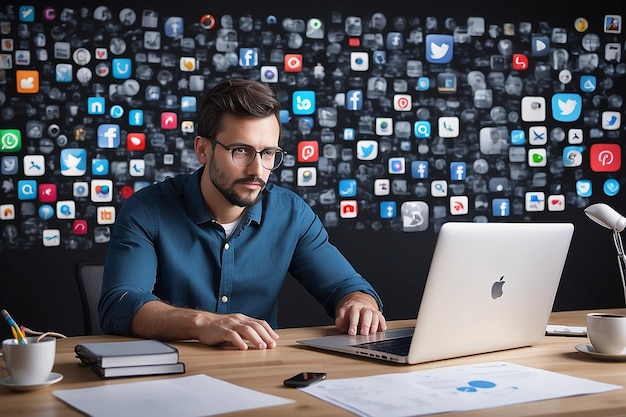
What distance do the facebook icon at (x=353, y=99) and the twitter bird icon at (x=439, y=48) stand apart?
458 millimetres

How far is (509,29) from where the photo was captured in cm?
456

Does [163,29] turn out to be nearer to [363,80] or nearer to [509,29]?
[363,80]

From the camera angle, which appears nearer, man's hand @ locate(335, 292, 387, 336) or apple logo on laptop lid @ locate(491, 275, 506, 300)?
apple logo on laptop lid @ locate(491, 275, 506, 300)

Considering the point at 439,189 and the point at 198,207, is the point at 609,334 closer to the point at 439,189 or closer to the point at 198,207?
the point at 198,207

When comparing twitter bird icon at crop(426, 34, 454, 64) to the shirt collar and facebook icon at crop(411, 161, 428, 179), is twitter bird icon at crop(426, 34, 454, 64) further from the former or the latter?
the shirt collar

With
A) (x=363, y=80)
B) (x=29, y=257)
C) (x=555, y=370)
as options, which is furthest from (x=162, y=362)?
(x=363, y=80)

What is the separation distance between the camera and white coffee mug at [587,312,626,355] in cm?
166

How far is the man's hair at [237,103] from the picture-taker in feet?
7.84

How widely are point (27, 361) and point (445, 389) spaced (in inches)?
28.7

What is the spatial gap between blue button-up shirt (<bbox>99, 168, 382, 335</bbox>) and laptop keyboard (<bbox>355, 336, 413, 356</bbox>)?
0.56m

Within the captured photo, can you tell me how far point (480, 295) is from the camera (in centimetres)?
Answer: 166

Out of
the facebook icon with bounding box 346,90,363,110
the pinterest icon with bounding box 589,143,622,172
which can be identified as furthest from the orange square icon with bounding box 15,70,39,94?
the pinterest icon with bounding box 589,143,622,172

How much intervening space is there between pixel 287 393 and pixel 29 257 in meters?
2.96

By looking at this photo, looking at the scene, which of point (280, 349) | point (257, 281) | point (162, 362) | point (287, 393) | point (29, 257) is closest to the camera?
point (287, 393)
